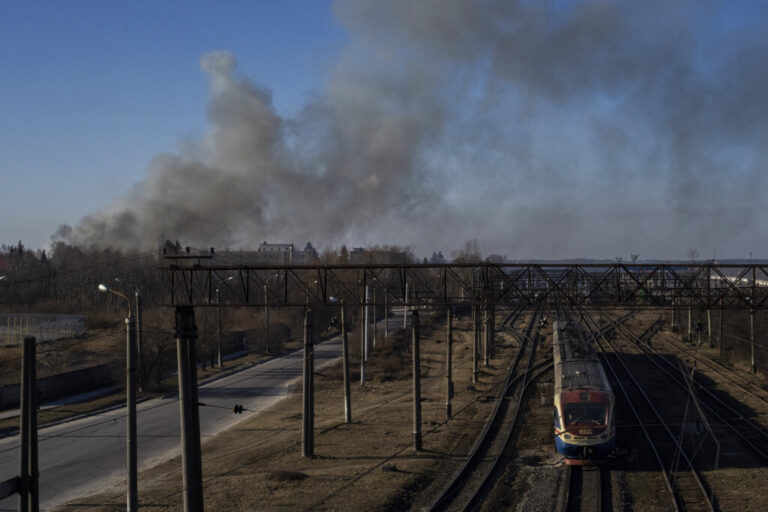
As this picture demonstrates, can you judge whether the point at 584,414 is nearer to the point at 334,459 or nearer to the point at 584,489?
the point at 584,489

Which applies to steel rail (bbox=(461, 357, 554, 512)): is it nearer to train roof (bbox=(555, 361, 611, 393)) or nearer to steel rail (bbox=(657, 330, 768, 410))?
train roof (bbox=(555, 361, 611, 393))

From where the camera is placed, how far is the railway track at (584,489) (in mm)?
14781

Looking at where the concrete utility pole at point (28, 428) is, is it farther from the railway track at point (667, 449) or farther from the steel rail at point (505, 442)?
the railway track at point (667, 449)

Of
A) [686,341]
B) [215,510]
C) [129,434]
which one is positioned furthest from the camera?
[686,341]

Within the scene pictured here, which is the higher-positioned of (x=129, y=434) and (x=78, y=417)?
(x=129, y=434)

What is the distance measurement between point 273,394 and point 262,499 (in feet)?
59.4

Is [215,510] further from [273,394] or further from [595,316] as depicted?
[595,316]

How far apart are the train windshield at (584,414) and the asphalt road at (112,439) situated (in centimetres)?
1047

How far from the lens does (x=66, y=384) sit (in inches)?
1330

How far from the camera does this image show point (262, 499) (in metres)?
15.8

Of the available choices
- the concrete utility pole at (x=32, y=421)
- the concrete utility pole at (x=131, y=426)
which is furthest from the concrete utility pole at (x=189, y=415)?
the concrete utility pole at (x=32, y=421)

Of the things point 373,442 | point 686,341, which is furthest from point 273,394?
point 686,341

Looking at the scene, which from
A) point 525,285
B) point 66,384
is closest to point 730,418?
point 525,285

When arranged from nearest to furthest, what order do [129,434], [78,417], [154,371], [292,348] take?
[129,434] < [78,417] < [154,371] < [292,348]
